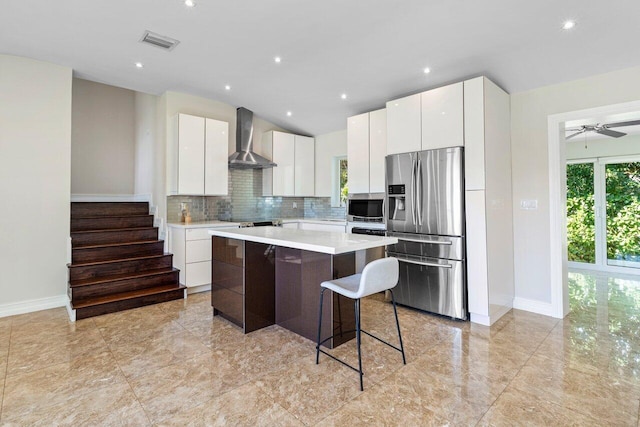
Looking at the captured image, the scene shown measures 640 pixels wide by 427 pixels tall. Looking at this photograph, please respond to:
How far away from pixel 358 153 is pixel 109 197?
14.7ft

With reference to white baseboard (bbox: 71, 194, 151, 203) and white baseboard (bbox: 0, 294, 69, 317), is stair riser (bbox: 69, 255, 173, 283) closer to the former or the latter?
white baseboard (bbox: 0, 294, 69, 317)

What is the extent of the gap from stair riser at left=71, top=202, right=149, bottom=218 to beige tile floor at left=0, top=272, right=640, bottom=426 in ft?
5.90

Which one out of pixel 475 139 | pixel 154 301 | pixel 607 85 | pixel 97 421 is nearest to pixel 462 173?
pixel 475 139

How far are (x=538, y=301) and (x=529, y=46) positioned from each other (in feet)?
8.61

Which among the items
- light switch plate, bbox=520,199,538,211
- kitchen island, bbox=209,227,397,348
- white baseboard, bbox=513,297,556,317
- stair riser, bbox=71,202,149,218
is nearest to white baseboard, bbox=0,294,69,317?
stair riser, bbox=71,202,149,218

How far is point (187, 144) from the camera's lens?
15.0ft

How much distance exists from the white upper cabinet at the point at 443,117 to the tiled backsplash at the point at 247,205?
259 cm

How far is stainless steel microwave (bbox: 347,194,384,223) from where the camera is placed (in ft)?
14.7

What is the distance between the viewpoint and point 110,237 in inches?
177

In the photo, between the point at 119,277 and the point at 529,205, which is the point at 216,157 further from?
the point at 529,205

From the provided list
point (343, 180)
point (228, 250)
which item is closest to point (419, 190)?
point (228, 250)

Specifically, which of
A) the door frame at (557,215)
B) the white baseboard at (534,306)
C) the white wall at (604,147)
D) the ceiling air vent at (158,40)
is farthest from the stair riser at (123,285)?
the white wall at (604,147)

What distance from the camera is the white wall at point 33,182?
142 inches

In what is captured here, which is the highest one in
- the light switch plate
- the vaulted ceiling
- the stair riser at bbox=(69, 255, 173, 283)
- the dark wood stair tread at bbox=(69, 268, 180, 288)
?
the vaulted ceiling
